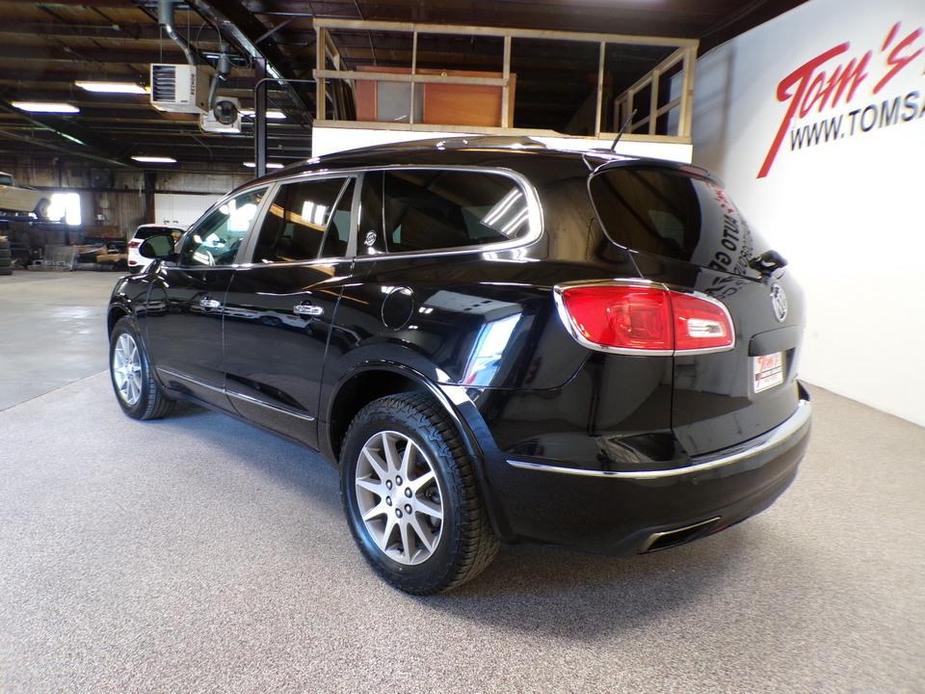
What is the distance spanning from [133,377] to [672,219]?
3.35m

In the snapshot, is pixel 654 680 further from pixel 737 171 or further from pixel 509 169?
pixel 737 171

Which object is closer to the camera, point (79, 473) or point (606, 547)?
point (606, 547)

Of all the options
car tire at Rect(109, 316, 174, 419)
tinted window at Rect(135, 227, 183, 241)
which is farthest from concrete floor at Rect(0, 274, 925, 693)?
tinted window at Rect(135, 227, 183, 241)

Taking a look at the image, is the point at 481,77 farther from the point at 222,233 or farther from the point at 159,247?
the point at 222,233

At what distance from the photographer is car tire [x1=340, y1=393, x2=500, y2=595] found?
174 centimetres

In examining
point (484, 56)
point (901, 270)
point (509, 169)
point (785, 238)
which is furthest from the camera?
point (484, 56)

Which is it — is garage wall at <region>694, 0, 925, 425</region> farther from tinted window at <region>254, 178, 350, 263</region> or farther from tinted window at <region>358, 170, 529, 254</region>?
tinted window at <region>254, 178, 350, 263</region>

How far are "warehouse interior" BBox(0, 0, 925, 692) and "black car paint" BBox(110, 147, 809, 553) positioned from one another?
1.35 feet

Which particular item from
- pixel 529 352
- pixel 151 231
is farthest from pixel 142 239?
pixel 529 352

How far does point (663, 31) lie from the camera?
27.3 feet

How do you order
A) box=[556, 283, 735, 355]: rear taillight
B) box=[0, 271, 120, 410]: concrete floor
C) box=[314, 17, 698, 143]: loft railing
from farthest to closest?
1. box=[314, 17, 698, 143]: loft railing
2. box=[0, 271, 120, 410]: concrete floor
3. box=[556, 283, 735, 355]: rear taillight

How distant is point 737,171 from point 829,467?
14.6ft

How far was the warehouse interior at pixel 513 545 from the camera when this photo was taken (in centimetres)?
168

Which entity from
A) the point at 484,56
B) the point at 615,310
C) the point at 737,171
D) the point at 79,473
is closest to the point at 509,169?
the point at 615,310
